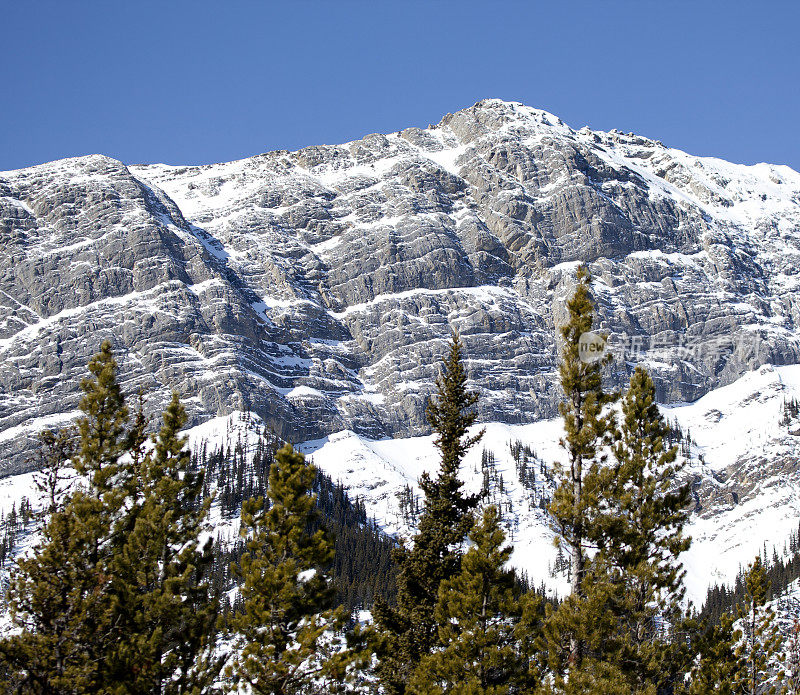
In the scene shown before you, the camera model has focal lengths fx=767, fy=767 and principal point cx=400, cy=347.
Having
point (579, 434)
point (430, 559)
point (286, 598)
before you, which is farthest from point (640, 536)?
point (286, 598)

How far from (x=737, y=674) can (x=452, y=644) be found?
1149 centimetres

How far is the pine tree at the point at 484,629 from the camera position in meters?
25.9

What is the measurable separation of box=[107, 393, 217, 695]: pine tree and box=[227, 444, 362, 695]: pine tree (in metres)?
1.98

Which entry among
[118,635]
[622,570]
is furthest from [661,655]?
[118,635]

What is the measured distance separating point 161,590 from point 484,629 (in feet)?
36.2

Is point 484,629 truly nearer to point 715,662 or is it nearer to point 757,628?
point 715,662

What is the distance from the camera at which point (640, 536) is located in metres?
27.1

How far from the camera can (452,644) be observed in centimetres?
2627

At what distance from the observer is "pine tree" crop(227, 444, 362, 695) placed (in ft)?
78.0

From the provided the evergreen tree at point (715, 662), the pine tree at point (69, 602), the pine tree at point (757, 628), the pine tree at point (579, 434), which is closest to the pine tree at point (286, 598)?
the pine tree at point (69, 602)

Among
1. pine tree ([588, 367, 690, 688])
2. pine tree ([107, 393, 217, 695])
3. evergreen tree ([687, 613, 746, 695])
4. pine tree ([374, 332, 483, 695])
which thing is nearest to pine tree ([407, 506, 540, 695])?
pine tree ([588, 367, 690, 688])

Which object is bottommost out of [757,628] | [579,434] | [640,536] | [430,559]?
[757,628]

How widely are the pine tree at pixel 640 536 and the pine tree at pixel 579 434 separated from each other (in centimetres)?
46

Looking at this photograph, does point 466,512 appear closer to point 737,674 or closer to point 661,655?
point 661,655
